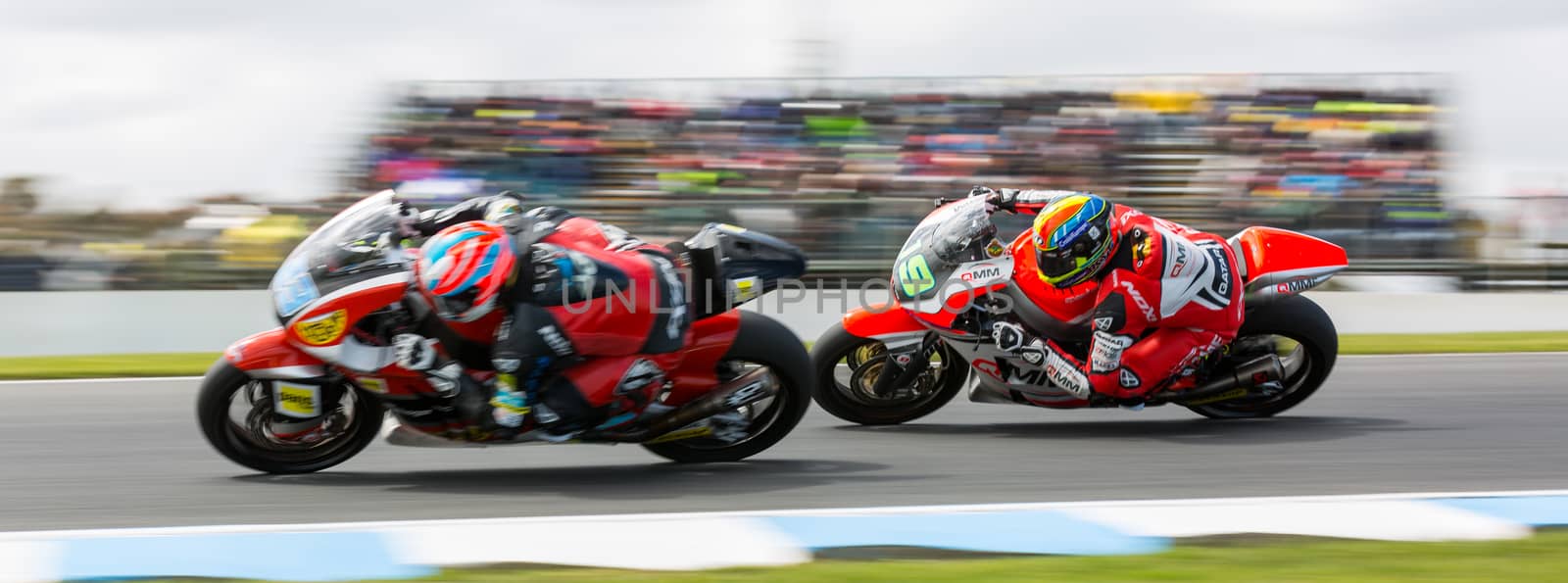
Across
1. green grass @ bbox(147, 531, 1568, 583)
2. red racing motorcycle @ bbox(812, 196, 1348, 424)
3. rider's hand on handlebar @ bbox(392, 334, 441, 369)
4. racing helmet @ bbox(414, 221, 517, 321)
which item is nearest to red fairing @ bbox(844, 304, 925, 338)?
red racing motorcycle @ bbox(812, 196, 1348, 424)

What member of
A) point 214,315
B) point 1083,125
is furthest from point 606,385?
point 1083,125

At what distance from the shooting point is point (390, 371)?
18.0ft

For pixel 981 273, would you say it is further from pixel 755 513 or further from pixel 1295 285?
pixel 755 513

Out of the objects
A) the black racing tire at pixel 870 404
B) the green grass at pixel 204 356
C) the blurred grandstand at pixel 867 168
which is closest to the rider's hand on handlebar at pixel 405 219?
the black racing tire at pixel 870 404

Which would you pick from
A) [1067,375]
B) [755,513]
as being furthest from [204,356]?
[755,513]

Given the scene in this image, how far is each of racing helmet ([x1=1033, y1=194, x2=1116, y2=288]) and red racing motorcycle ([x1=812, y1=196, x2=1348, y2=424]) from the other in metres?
0.21

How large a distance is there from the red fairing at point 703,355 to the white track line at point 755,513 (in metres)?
0.76

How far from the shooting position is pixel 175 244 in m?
12.8

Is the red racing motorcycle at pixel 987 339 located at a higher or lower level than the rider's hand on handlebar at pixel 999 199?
lower

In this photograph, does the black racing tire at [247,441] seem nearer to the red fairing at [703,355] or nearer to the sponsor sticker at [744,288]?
the red fairing at [703,355]

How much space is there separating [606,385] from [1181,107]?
34.3ft

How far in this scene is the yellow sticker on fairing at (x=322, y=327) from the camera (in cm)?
541

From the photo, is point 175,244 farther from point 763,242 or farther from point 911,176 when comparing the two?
point 763,242

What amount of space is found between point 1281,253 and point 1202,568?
9.95 ft
